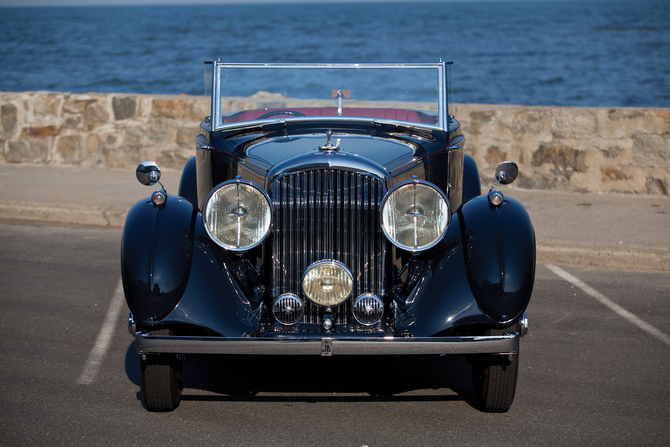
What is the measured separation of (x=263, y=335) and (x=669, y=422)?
6.52 ft

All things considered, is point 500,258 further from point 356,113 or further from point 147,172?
point 147,172

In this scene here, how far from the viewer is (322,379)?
3.79 meters

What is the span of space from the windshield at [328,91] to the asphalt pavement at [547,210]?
2.40m

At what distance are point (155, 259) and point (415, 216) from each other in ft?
4.17

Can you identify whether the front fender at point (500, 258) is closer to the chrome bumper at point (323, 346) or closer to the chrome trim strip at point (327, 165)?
the chrome bumper at point (323, 346)

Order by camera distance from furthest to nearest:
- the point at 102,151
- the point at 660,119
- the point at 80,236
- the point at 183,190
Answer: the point at 102,151 < the point at 660,119 < the point at 80,236 < the point at 183,190

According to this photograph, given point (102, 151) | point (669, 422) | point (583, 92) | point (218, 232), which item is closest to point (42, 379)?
point (218, 232)

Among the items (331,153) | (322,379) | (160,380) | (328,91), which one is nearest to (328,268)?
(331,153)

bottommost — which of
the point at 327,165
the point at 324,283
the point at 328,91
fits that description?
the point at 324,283

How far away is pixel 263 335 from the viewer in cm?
319

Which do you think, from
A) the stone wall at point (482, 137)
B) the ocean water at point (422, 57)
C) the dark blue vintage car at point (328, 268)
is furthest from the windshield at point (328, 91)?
the ocean water at point (422, 57)

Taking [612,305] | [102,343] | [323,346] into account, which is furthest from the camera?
[612,305]

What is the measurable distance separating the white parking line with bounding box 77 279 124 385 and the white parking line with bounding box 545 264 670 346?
3500 millimetres

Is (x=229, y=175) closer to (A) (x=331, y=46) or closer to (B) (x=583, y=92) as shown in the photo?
(B) (x=583, y=92)
